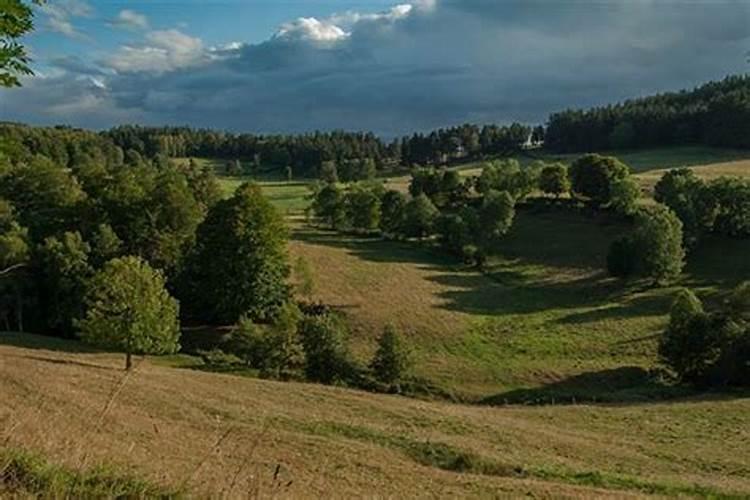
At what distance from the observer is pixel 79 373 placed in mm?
39094

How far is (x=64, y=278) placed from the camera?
64125mm

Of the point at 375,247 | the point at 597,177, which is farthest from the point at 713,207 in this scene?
the point at 375,247

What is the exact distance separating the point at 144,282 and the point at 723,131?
138611 millimetres

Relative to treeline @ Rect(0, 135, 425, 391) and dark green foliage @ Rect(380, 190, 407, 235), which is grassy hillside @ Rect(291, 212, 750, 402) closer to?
dark green foliage @ Rect(380, 190, 407, 235)

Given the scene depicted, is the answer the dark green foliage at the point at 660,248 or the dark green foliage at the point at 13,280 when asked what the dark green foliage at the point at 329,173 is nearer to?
the dark green foliage at the point at 660,248

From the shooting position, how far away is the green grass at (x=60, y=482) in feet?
24.8

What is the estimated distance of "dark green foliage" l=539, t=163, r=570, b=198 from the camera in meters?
110

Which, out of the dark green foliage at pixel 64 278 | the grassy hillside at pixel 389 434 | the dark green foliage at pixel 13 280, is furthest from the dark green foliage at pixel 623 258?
the dark green foliage at pixel 13 280

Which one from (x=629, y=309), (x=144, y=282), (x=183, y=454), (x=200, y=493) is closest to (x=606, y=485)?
(x=183, y=454)

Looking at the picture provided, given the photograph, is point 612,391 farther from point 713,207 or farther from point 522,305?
point 713,207

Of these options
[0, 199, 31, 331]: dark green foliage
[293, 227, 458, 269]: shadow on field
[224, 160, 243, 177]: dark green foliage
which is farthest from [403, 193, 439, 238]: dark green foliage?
[224, 160, 243, 177]: dark green foliage

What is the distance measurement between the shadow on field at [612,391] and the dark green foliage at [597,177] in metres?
49.9

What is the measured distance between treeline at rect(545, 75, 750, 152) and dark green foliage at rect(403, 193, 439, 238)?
85.2 metres

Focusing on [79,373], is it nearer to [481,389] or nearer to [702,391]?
[481,389]
